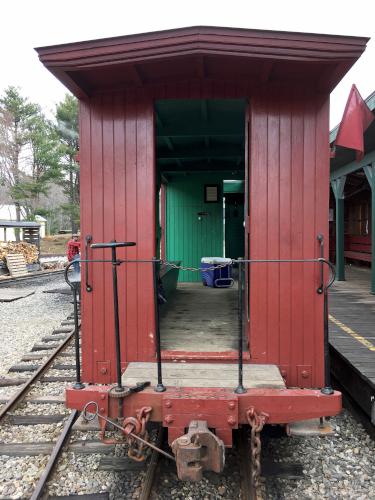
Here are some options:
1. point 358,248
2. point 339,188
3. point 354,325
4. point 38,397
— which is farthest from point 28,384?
point 358,248

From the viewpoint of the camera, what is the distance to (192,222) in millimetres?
8422

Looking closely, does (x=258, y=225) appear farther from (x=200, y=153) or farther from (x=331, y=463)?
(x=200, y=153)

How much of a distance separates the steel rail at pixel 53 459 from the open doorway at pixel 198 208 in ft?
3.57

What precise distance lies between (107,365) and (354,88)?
3.84 m

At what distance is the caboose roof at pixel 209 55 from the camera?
8.96 feet

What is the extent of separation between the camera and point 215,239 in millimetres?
8375

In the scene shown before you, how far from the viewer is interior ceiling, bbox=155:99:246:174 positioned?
14.8 ft

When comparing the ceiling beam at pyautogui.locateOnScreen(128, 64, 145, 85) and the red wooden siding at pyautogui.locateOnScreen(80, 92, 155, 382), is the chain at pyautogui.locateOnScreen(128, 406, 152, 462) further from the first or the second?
the ceiling beam at pyautogui.locateOnScreen(128, 64, 145, 85)

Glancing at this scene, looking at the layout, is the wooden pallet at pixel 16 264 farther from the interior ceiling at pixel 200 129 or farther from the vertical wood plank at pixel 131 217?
the vertical wood plank at pixel 131 217

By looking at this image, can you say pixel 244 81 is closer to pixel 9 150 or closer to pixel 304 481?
pixel 304 481

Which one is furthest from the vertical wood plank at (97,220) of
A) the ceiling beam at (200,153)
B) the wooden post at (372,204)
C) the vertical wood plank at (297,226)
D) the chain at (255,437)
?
the wooden post at (372,204)

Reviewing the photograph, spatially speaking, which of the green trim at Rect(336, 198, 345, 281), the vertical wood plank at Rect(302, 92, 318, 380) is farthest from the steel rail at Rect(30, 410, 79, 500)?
the green trim at Rect(336, 198, 345, 281)

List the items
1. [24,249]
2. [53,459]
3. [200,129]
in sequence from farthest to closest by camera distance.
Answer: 1. [24,249]
2. [200,129]
3. [53,459]

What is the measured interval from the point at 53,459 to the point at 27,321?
5.61m
